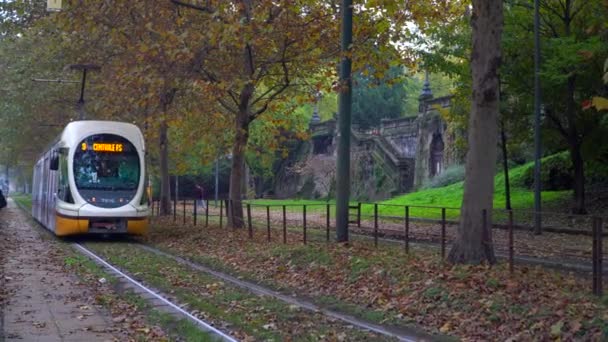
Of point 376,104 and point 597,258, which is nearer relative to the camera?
point 597,258

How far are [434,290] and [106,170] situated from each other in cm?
1540

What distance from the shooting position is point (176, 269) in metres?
16.8

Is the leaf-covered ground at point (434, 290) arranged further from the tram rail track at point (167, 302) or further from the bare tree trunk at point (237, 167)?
the bare tree trunk at point (237, 167)

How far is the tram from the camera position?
942 inches

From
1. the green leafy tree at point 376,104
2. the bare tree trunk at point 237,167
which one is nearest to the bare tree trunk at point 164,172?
the bare tree trunk at point 237,167

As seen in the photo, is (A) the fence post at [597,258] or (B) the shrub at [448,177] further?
(B) the shrub at [448,177]

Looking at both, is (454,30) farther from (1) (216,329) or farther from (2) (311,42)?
(1) (216,329)

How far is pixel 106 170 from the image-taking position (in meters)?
24.5

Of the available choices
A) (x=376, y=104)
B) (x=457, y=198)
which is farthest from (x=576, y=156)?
(x=376, y=104)

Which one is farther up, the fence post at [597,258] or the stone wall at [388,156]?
the stone wall at [388,156]

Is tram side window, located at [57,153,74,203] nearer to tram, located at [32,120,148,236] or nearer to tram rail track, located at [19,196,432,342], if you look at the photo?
tram, located at [32,120,148,236]

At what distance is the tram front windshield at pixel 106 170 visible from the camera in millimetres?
24172

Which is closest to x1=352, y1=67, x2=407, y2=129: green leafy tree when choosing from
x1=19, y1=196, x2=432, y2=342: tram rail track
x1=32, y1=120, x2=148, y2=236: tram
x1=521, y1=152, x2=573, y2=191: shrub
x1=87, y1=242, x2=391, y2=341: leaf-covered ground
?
x1=521, y1=152, x2=573, y2=191: shrub

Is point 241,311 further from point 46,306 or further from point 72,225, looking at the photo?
point 72,225
